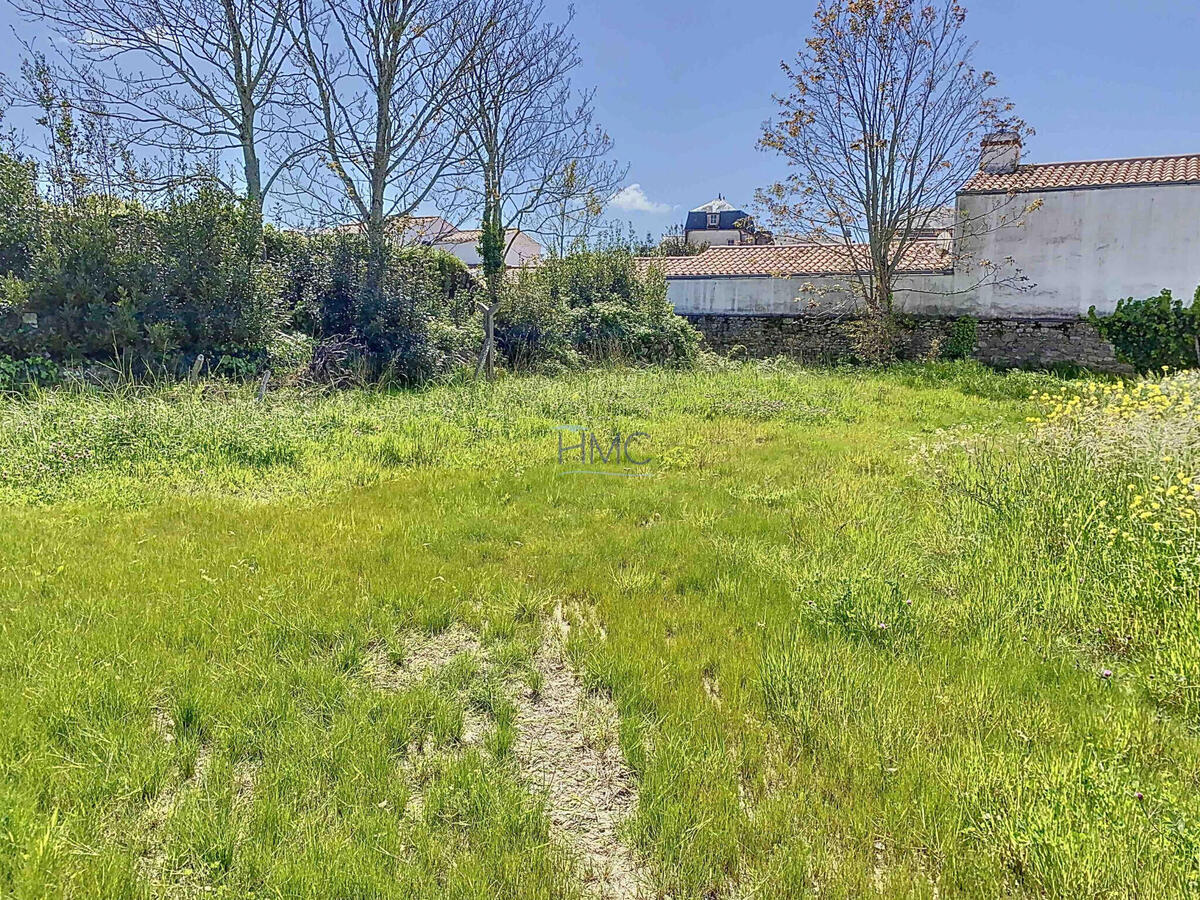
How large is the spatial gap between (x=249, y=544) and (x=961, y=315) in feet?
55.2

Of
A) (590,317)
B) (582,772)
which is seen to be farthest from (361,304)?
(582,772)

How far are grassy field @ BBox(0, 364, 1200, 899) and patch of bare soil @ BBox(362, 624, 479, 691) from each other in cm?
3

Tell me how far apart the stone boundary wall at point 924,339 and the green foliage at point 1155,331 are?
38.2 inches

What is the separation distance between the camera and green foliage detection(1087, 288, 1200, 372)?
35.8 feet

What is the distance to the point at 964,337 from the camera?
15.0 meters

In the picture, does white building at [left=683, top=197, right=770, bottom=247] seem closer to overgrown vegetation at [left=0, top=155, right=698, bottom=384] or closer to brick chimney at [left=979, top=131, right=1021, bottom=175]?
brick chimney at [left=979, top=131, right=1021, bottom=175]

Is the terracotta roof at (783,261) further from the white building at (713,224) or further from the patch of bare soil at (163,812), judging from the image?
the white building at (713,224)

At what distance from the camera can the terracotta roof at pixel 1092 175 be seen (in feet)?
42.6

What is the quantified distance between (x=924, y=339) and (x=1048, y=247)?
326 centimetres

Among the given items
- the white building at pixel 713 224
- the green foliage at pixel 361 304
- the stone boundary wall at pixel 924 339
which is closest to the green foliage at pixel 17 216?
the green foliage at pixel 361 304

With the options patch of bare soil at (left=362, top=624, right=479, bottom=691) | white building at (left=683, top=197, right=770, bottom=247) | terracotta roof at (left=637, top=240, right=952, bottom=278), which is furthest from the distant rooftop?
patch of bare soil at (left=362, top=624, right=479, bottom=691)

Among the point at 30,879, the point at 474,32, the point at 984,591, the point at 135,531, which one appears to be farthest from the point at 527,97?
the point at 30,879

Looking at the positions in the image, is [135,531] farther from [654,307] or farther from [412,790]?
[654,307]

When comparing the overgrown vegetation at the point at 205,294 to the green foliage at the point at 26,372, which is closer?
the green foliage at the point at 26,372
